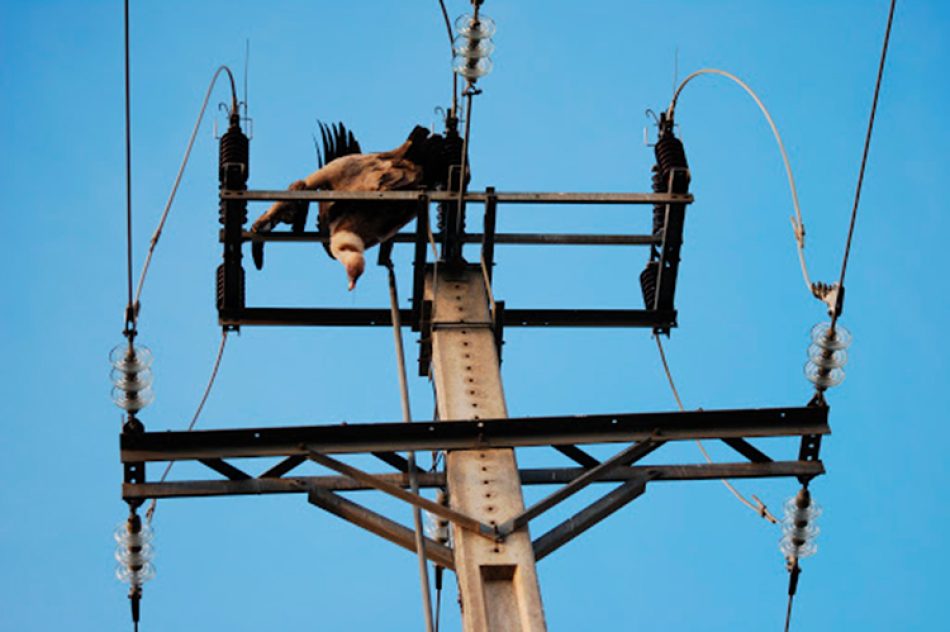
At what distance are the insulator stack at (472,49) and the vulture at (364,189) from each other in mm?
1060

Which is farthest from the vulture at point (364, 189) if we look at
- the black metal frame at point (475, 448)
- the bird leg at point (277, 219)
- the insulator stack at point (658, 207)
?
the black metal frame at point (475, 448)

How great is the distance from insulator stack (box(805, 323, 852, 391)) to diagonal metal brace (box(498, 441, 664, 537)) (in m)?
1.17

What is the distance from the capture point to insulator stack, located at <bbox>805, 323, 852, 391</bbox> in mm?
13852

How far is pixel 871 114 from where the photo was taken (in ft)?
43.8

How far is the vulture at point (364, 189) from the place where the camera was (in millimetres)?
15969


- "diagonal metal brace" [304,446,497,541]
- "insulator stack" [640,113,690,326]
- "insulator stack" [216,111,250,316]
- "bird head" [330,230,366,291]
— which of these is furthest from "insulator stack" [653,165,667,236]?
"diagonal metal brace" [304,446,497,541]

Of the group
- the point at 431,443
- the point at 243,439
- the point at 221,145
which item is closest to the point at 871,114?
the point at 431,443

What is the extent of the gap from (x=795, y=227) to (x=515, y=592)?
367 cm

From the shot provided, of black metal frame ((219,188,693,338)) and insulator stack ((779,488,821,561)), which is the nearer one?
insulator stack ((779,488,821,561))

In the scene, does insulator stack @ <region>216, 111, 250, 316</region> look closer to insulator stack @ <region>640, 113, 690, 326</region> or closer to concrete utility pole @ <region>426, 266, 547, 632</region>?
concrete utility pole @ <region>426, 266, 547, 632</region>

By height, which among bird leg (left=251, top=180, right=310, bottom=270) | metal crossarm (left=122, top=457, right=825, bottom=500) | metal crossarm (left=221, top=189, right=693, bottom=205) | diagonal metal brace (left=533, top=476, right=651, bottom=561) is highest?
bird leg (left=251, top=180, right=310, bottom=270)

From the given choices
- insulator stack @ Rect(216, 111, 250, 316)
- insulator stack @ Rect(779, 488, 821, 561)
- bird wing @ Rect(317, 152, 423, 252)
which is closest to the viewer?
insulator stack @ Rect(779, 488, 821, 561)

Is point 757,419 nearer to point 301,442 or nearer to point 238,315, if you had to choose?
point 301,442

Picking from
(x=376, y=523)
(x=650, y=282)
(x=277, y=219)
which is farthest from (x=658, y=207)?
(x=376, y=523)
